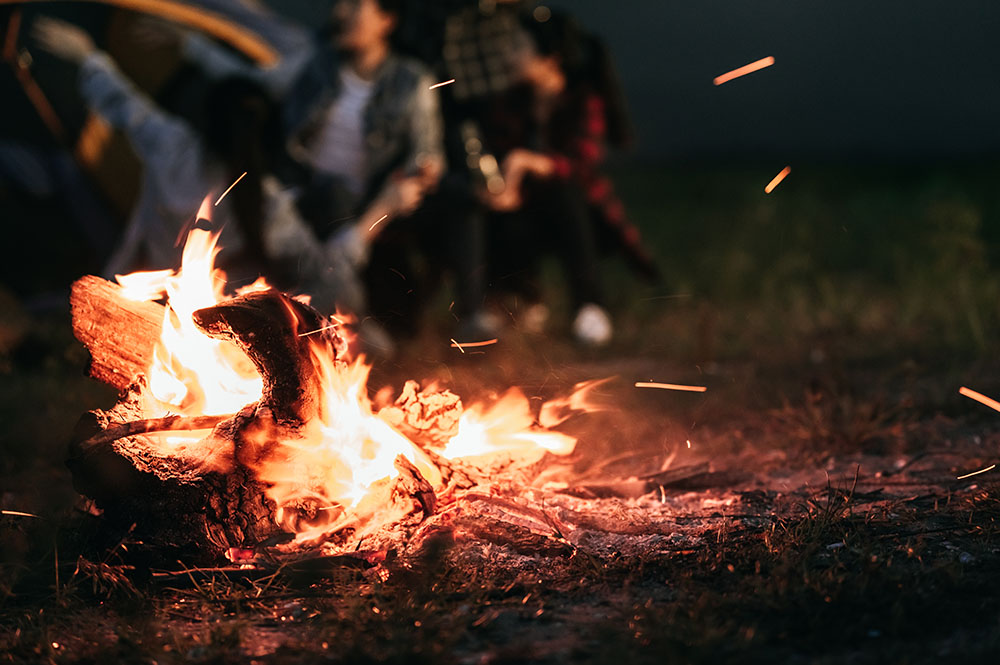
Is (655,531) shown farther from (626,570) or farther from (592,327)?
(592,327)

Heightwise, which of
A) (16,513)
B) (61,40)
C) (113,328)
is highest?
(61,40)

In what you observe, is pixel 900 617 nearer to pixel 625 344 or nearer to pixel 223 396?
pixel 223 396

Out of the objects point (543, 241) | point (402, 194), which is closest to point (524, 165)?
point (543, 241)

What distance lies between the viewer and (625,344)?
5105 mm

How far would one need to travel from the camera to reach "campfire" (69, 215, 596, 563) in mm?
2377

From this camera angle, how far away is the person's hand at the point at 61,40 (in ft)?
16.0

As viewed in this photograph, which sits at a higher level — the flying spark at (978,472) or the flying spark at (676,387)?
the flying spark at (676,387)

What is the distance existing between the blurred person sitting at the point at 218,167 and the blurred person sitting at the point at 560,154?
1.17m

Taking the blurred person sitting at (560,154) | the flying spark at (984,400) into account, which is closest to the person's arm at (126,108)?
the blurred person sitting at (560,154)

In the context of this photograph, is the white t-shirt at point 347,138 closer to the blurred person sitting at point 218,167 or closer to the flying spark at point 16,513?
the blurred person sitting at point 218,167

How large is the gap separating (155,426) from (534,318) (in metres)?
3.22

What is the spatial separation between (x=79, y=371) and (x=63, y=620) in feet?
8.20

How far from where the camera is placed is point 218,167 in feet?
16.1

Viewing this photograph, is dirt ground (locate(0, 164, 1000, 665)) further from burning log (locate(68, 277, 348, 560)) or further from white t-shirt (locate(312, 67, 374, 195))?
white t-shirt (locate(312, 67, 374, 195))
